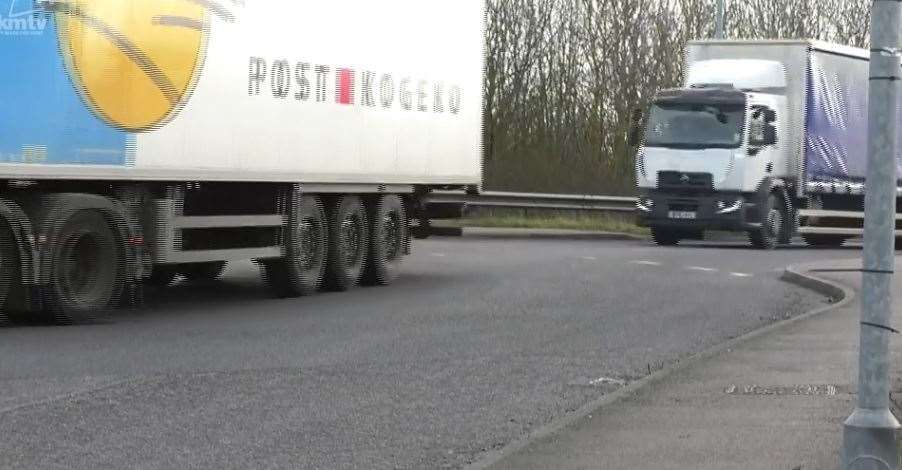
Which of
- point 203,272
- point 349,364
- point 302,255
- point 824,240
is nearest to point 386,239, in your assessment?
point 203,272

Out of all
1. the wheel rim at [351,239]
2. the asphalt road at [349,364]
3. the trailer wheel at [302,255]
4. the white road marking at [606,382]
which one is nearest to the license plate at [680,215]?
the asphalt road at [349,364]

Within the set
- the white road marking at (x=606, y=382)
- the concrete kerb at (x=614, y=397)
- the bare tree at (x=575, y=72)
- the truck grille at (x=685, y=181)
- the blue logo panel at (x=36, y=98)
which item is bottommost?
the white road marking at (x=606, y=382)

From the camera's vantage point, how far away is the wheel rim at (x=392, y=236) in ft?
74.6

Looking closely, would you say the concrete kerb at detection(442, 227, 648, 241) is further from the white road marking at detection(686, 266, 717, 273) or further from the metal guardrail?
the white road marking at detection(686, 266, 717, 273)

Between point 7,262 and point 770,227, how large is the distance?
20584mm

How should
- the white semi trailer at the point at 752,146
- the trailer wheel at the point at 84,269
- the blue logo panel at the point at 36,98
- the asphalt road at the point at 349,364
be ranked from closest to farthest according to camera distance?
the asphalt road at the point at 349,364 < the blue logo panel at the point at 36,98 < the trailer wheel at the point at 84,269 < the white semi trailer at the point at 752,146

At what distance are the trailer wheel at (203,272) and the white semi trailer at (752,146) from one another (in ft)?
43.4

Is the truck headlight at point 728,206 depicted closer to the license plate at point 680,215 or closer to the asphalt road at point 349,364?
the license plate at point 680,215

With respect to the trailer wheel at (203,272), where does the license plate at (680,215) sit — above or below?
above

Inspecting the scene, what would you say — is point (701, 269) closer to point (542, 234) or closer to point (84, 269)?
point (84, 269)

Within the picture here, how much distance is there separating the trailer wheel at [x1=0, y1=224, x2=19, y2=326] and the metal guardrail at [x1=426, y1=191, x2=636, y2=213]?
25.6 metres

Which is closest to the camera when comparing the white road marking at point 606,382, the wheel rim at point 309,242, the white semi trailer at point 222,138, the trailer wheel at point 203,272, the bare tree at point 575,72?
the white road marking at point 606,382

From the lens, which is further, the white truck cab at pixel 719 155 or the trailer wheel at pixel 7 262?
the white truck cab at pixel 719 155

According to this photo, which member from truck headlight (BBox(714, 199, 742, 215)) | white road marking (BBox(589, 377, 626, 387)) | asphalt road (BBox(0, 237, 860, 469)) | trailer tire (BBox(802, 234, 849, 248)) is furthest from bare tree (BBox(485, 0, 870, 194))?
white road marking (BBox(589, 377, 626, 387))
